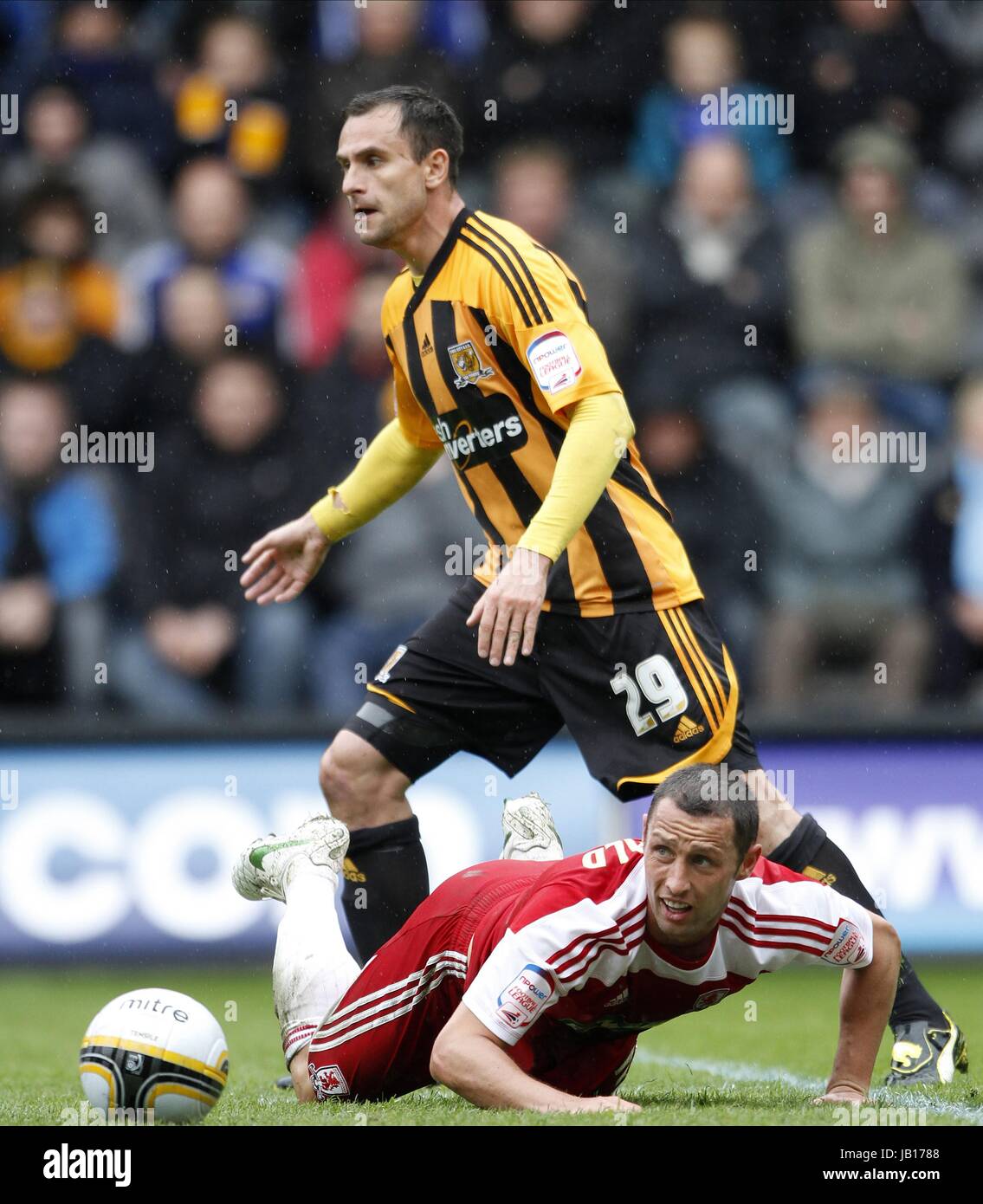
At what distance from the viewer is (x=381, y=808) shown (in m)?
5.37

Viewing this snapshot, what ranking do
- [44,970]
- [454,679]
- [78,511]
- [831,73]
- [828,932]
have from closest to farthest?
[828,932] < [454,679] < [44,970] < [78,511] < [831,73]

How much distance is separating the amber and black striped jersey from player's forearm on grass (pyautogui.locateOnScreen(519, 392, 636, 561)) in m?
0.13

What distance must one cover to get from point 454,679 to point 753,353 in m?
4.52

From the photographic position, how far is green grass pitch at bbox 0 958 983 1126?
427 centimetres

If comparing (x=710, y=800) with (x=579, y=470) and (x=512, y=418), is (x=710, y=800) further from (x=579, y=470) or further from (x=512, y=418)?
(x=512, y=418)

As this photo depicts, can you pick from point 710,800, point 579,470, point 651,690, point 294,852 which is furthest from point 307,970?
point 579,470

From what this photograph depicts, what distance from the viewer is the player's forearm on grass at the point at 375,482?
19.2ft

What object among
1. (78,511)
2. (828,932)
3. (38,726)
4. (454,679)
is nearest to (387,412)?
(78,511)

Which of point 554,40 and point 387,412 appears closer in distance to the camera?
point 387,412

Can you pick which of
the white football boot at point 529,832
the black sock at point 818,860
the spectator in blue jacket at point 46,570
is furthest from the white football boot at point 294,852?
the spectator in blue jacket at point 46,570

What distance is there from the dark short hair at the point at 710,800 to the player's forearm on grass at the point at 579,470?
81cm

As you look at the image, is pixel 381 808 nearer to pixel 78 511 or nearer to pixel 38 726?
pixel 38 726

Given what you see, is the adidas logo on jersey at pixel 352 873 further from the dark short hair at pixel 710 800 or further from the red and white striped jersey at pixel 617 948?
the dark short hair at pixel 710 800

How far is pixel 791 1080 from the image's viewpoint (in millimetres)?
5348
